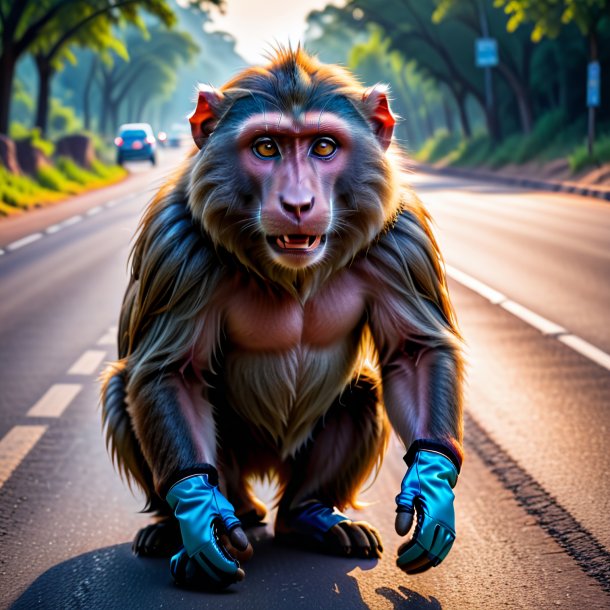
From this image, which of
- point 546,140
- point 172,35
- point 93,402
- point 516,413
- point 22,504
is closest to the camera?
point 22,504

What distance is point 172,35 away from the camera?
68.6m

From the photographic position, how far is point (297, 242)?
323 centimetres

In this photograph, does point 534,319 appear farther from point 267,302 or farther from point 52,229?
point 52,229

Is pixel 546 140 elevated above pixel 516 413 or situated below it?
below

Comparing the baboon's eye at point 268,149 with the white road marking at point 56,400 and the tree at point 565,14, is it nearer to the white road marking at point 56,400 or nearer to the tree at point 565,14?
the white road marking at point 56,400

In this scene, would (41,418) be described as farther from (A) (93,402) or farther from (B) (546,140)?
(B) (546,140)

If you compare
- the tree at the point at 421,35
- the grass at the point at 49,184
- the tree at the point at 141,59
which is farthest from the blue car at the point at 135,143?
the tree at the point at 141,59

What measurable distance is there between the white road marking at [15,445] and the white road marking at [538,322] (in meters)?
3.32

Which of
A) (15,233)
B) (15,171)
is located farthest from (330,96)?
(15,171)

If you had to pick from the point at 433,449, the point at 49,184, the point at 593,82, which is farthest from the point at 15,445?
the point at 49,184

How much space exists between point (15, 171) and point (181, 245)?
25.3 meters

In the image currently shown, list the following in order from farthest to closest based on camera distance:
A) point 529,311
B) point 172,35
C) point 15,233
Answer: point 172,35, point 15,233, point 529,311

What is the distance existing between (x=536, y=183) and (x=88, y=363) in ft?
80.7

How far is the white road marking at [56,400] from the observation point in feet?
21.2
